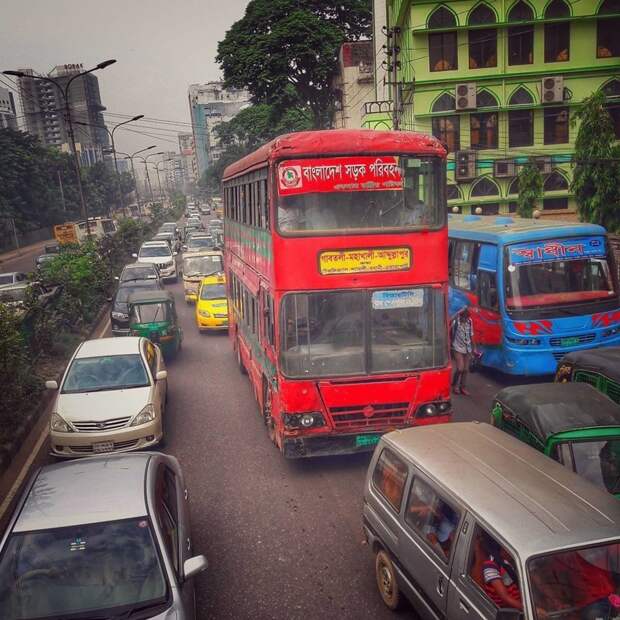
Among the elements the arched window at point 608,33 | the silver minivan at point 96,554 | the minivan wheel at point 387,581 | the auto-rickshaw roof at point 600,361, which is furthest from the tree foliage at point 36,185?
the minivan wheel at point 387,581

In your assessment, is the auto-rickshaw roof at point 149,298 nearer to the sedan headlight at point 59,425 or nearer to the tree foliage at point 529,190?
the sedan headlight at point 59,425

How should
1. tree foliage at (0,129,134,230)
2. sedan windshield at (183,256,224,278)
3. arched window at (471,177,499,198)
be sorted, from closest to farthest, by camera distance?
sedan windshield at (183,256,224,278) → arched window at (471,177,499,198) → tree foliage at (0,129,134,230)

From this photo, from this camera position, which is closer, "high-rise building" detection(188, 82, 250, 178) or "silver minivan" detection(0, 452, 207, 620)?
"silver minivan" detection(0, 452, 207, 620)

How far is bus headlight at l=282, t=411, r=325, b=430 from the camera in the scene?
7766 millimetres

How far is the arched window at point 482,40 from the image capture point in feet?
96.0

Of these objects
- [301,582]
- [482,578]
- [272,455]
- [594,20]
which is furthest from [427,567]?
[594,20]

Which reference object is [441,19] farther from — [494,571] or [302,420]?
[494,571]

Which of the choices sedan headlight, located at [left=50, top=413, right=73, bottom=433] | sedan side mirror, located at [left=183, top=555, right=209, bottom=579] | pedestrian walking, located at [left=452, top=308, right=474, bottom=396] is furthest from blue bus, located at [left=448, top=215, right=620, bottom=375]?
sedan side mirror, located at [left=183, top=555, right=209, bottom=579]

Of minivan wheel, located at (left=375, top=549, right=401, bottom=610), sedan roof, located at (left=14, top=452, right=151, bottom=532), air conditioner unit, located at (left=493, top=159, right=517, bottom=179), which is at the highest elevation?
air conditioner unit, located at (left=493, top=159, right=517, bottom=179)

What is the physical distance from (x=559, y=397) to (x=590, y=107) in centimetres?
1577

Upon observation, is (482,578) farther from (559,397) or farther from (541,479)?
(559,397)

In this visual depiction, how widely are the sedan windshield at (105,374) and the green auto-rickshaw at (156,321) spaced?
16.1ft

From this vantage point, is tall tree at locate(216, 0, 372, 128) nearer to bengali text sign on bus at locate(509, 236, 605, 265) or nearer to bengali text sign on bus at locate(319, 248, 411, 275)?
bengali text sign on bus at locate(509, 236, 605, 265)

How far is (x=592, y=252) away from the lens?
1105 centimetres
